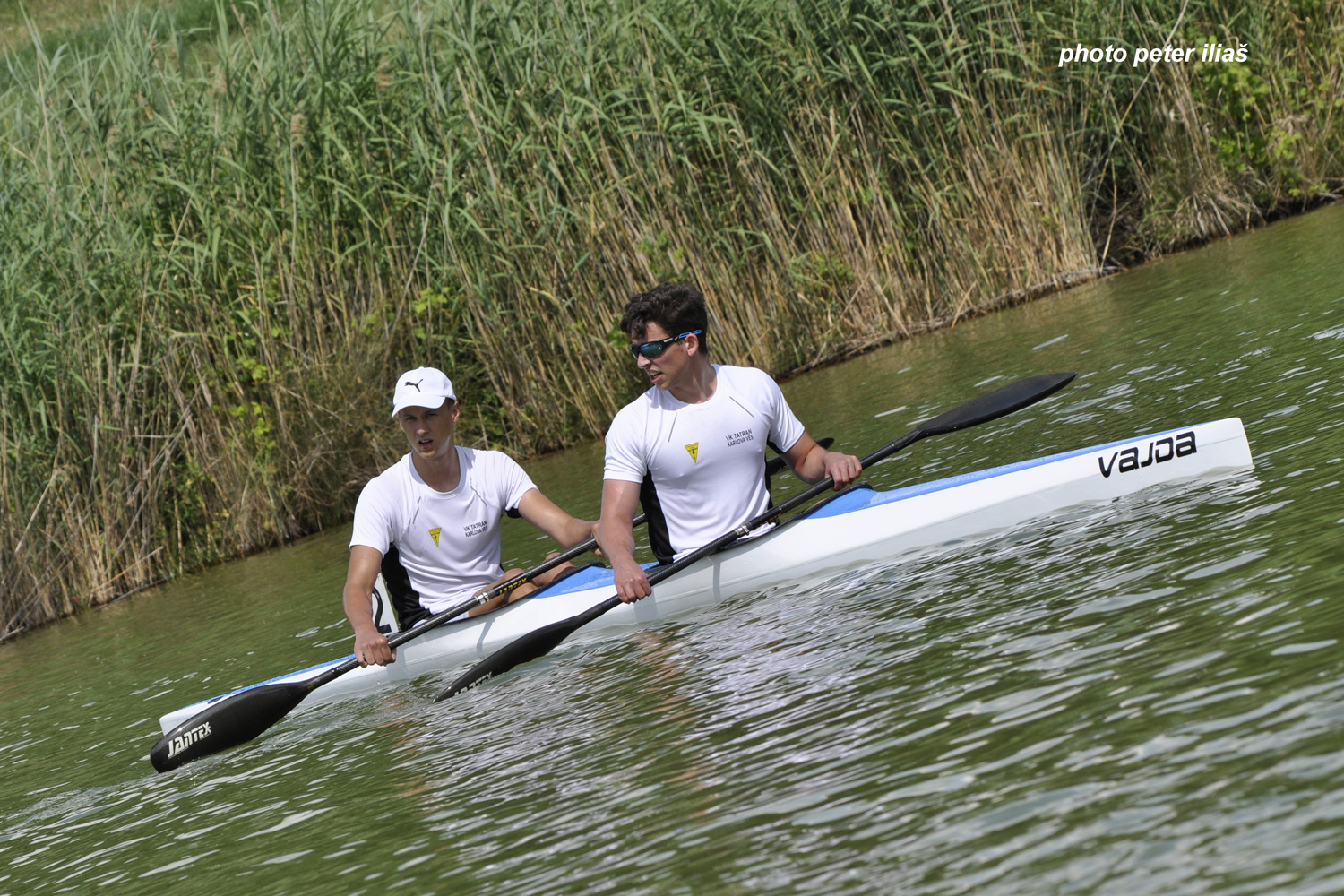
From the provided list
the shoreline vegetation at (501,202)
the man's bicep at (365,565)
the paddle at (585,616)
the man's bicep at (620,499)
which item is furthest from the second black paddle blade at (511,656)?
the shoreline vegetation at (501,202)

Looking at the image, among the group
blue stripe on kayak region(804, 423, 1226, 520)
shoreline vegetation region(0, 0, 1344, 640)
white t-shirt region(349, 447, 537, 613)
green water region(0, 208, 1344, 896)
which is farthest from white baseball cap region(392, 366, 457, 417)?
shoreline vegetation region(0, 0, 1344, 640)

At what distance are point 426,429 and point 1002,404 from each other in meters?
2.62

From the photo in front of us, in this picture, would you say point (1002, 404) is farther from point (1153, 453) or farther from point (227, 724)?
point (227, 724)

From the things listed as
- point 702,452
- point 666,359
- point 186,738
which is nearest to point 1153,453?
point 702,452

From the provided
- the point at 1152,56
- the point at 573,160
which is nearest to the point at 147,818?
the point at 573,160

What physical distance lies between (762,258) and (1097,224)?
3.40 m

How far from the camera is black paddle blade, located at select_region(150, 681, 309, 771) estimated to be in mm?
5969

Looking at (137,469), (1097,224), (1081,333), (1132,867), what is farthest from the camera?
(1097,224)

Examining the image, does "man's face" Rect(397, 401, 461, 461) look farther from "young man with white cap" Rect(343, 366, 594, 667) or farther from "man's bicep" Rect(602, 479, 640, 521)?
"man's bicep" Rect(602, 479, 640, 521)

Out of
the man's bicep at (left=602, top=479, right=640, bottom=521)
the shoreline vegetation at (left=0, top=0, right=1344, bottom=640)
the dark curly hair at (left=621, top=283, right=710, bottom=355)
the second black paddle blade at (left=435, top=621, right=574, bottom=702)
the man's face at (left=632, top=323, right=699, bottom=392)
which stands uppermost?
the shoreline vegetation at (left=0, top=0, right=1344, bottom=640)

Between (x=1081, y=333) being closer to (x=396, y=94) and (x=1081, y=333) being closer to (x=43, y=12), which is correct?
(x=396, y=94)

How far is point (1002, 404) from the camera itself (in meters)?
6.73

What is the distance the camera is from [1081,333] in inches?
401

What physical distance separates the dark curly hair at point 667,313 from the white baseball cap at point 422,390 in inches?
36.7
